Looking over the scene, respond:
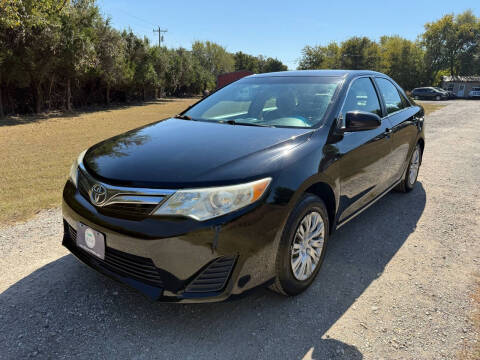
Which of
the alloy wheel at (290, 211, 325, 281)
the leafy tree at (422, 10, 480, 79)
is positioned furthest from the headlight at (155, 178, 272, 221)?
the leafy tree at (422, 10, 480, 79)

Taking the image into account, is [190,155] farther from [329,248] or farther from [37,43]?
[37,43]

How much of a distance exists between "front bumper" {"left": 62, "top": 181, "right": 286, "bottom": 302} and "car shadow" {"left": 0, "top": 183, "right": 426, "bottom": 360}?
9.8 inches

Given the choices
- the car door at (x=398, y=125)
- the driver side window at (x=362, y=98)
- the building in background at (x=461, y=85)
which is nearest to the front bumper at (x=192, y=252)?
the driver side window at (x=362, y=98)

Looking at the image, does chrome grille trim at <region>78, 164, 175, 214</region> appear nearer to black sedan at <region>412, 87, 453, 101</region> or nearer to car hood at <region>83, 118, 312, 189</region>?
car hood at <region>83, 118, 312, 189</region>

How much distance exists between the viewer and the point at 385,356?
78.0 inches

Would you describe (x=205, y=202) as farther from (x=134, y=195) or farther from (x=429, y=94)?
(x=429, y=94)

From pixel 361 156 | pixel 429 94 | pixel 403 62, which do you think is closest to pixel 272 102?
pixel 361 156

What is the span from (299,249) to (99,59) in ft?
70.4

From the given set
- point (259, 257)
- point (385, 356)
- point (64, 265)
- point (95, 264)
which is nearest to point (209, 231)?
point (259, 257)

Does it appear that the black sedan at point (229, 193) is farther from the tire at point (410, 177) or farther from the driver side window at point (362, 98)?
the tire at point (410, 177)

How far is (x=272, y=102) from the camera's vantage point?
126 inches

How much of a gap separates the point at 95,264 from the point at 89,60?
18.5 metres

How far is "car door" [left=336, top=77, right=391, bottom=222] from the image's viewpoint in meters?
2.83

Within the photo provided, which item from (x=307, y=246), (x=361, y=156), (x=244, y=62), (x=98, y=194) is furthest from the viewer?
(x=244, y=62)
